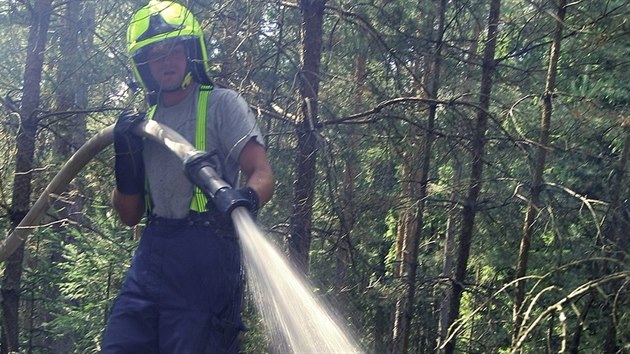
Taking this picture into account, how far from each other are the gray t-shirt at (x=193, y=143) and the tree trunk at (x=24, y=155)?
2.97 metres

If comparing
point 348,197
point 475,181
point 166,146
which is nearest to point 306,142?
point 348,197

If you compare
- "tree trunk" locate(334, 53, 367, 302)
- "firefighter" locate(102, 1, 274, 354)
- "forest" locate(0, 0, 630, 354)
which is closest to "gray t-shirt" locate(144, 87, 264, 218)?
"firefighter" locate(102, 1, 274, 354)

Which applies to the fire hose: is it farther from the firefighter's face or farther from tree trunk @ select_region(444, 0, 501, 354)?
tree trunk @ select_region(444, 0, 501, 354)

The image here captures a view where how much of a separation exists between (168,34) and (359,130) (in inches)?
86.1

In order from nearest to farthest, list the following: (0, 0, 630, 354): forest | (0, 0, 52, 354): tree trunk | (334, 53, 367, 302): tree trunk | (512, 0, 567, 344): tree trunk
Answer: (334, 53, 367, 302): tree trunk < (0, 0, 630, 354): forest < (512, 0, 567, 344): tree trunk < (0, 0, 52, 354): tree trunk

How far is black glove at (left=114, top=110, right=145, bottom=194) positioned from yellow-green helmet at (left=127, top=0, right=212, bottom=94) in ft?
0.99

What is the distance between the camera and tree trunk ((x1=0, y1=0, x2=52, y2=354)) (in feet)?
20.3

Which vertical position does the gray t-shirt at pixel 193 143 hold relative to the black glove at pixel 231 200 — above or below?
above

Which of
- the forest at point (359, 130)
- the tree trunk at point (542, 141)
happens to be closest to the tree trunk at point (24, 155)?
the forest at point (359, 130)

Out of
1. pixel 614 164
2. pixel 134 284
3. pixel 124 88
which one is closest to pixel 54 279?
pixel 124 88

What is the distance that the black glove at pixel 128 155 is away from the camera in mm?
3596

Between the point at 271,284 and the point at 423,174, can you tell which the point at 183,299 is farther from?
the point at 423,174

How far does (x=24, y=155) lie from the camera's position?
20.3 ft

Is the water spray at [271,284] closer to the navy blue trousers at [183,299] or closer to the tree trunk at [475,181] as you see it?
the navy blue trousers at [183,299]
